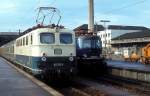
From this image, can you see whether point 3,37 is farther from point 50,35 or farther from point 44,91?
point 44,91

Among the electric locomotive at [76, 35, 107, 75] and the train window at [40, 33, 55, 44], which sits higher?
the train window at [40, 33, 55, 44]

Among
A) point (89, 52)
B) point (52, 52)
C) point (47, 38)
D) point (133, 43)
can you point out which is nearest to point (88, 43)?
point (89, 52)

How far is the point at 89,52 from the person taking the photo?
99.8 ft

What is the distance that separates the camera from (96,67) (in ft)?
101

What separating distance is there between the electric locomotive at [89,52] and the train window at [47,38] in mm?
8586

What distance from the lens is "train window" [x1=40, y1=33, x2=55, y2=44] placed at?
21.7 metres

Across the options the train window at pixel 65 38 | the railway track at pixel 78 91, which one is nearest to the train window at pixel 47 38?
the train window at pixel 65 38

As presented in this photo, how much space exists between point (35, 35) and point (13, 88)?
4992 millimetres

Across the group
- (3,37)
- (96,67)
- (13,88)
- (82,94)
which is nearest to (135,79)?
(96,67)

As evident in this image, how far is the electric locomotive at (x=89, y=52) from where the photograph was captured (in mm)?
30328

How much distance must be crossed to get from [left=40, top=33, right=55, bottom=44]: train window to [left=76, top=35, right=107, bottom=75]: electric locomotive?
28.2 feet

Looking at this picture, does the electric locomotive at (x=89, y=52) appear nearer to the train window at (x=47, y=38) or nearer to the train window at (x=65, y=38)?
the train window at (x=65, y=38)

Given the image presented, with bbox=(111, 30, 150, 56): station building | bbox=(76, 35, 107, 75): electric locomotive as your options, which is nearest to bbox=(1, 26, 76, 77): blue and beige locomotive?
bbox=(76, 35, 107, 75): electric locomotive

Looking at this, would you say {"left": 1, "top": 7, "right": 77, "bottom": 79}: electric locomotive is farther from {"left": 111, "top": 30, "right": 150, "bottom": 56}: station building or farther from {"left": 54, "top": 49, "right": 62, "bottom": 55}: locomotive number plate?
{"left": 111, "top": 30, "right": 150, "bottom": 56}: station building
